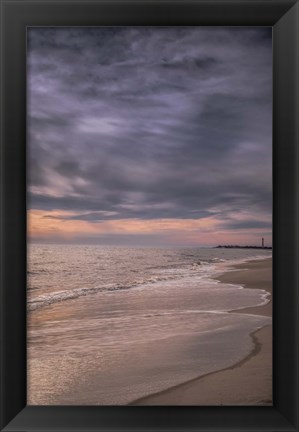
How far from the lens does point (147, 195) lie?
4.61 ft

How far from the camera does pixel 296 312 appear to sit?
3.22 ft

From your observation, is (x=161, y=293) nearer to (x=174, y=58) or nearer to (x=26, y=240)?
(x=26, y=240)

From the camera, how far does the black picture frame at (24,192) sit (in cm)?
98

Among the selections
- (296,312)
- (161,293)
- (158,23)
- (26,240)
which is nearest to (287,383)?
(296,312)

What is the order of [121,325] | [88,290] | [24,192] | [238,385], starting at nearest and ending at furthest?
[24,192] → [238,385] → [121,325] → [88,290]

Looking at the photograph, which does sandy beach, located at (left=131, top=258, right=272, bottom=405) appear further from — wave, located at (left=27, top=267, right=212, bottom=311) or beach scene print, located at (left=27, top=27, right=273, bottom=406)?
wave, located at (left=27, top=267, right=212, bottom=311)

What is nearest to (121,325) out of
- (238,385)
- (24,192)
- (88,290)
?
(88,290)

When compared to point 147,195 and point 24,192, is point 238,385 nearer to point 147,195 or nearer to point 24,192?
point 147,195

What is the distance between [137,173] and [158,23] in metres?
0.56

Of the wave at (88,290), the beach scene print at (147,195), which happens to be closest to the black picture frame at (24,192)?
the beach scene print at (147,195)

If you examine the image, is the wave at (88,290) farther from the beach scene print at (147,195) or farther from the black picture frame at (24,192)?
the black picture frame at (24,192)

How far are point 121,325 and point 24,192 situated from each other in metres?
0.66

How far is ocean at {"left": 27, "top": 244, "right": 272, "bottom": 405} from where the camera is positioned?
1.14 meters

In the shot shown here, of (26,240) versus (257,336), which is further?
(257,336)
